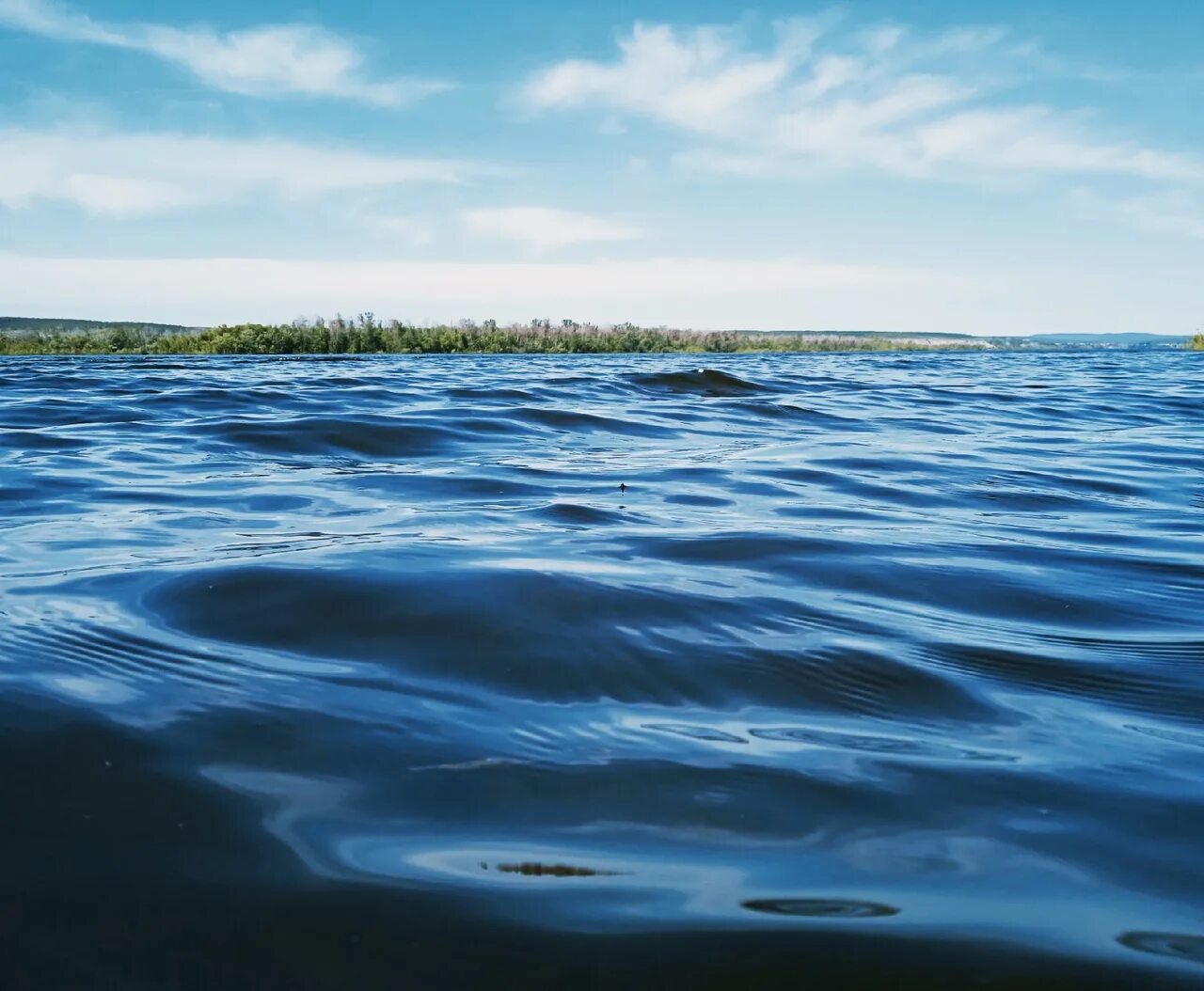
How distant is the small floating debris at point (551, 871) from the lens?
4.33ft

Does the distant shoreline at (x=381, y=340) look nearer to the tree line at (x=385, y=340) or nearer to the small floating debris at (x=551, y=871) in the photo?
the tree line at (x=385, y=340)

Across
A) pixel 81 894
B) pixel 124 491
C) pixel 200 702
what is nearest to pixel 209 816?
pixel 81 894

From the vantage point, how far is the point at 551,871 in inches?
52.4

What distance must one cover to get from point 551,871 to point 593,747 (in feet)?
1.42

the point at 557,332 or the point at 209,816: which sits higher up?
the point at 557,332

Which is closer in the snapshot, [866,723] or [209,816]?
[209,816]

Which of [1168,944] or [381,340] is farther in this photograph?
[381,340]

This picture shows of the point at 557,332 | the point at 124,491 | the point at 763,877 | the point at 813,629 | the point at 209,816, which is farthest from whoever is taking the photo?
the point at 557,332

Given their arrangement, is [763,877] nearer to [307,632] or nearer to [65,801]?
[65,801]

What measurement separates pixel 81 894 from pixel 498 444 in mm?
6236

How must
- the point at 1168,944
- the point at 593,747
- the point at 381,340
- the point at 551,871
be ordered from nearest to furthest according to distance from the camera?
the point at 1168,944, the point at 551,871, the point at 593,747, the point at 381,340

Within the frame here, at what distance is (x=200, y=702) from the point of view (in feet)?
6.16

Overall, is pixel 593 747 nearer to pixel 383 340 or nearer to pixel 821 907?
pixel 821 907

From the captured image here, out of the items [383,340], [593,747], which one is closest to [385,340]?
[383,340]
